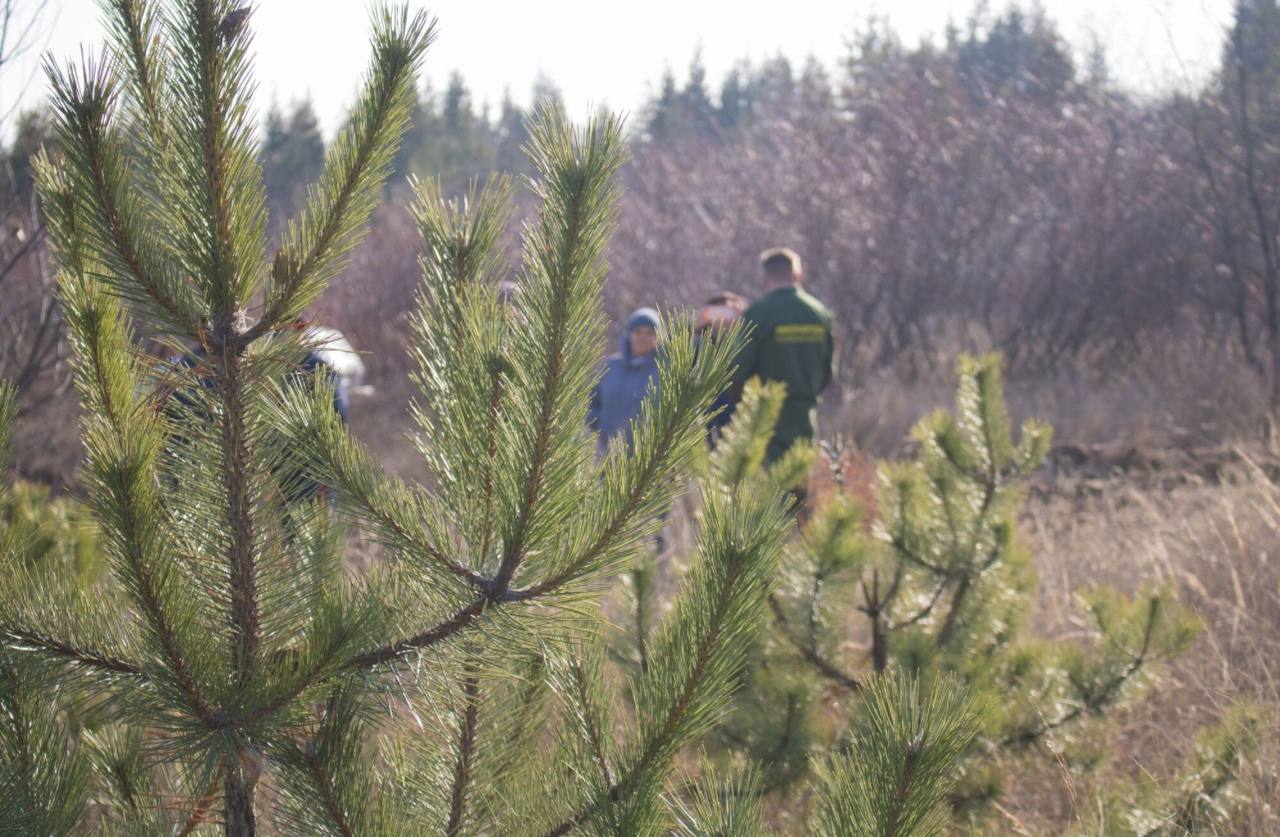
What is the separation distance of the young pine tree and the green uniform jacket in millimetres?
4709

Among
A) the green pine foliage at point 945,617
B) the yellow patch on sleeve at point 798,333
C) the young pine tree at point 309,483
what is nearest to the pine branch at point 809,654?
the green pine foliage at point 945,617

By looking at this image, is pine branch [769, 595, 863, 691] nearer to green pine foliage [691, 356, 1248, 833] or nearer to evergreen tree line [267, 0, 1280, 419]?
green pine foliage [691, 356, 1248, 833]

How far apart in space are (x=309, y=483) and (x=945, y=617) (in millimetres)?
2316

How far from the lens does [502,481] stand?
4.81 feet

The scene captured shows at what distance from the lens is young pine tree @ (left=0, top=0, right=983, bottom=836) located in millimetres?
1414

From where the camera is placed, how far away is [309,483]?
1649 millimetres

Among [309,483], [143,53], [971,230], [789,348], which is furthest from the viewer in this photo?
[971,230]

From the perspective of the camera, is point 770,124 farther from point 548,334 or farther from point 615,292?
point 548,334

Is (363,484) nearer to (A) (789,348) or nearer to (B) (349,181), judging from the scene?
(B) (349,181)

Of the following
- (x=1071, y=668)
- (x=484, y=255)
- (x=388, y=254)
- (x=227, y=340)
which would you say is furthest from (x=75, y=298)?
(x=388, y=254)

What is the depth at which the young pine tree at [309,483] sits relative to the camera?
141 centimetres

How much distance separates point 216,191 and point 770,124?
17134mm

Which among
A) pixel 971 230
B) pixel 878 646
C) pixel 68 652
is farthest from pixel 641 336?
pixel 971 230

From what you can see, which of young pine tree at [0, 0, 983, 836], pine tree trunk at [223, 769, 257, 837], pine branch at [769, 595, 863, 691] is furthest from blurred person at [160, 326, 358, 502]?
pine branch at [769, 595, 863, 691]
